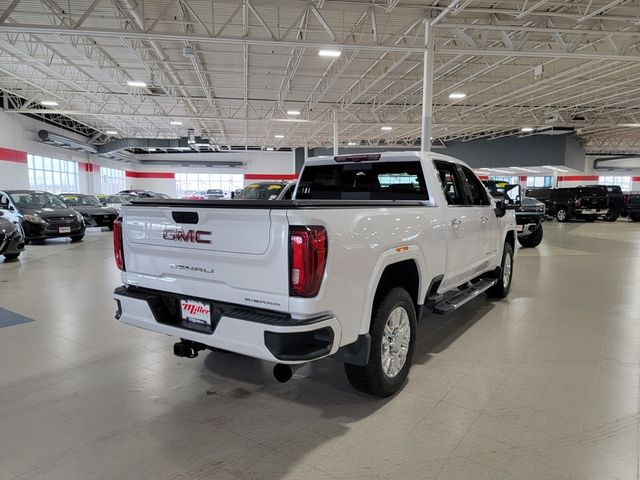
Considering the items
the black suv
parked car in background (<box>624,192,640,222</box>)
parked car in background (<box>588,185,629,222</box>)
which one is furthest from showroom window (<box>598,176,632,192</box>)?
the black suv

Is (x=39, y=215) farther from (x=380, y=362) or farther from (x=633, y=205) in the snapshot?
(x=633, y=205)

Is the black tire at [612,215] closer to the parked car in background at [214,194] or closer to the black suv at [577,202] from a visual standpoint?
the black suv at [577,202]

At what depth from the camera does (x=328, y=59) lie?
13836mm

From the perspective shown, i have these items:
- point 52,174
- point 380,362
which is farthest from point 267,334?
point 52,174

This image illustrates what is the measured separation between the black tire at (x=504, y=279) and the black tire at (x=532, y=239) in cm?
636

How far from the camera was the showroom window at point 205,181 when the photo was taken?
4081cm

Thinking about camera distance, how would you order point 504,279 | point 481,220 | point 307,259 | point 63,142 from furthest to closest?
point 63,142 → point 504,279 → point 481,220 → point 307,259

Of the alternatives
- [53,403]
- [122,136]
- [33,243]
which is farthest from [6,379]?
[122,136]

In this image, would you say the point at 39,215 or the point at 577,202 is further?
the point at 577,202

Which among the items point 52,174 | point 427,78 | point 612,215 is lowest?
point 612,215

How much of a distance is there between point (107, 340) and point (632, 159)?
50.1m

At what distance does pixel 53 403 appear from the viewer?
295 cm

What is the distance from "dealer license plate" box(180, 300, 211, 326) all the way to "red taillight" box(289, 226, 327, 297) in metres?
0.64

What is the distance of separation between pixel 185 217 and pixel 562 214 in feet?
76.3
